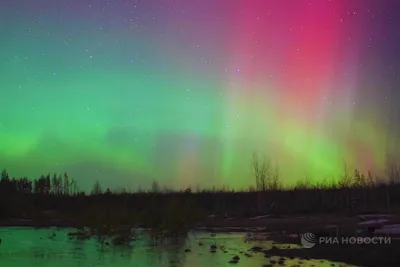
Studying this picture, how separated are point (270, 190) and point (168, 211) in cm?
7234

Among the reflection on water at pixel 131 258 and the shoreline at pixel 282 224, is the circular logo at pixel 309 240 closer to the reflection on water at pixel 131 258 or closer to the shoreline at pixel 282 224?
the reflection on water at pixel 131 258

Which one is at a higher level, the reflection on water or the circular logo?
the circular logo

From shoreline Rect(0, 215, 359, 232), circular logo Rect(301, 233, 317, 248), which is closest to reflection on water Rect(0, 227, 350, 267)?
circular logo Rect(301, 233, 317, 248)

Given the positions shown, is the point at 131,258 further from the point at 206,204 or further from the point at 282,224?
the point at 206,204

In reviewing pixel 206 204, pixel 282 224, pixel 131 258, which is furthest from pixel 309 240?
pixel 206 204

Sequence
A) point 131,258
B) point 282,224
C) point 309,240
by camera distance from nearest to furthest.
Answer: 1. point 131,258
2. point 309,240
3. point 282,224

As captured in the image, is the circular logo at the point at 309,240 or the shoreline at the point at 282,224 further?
the shoreline at the point at 282,224

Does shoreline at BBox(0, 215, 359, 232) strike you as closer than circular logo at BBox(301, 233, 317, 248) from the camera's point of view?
No

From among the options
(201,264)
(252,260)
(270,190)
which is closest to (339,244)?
(252,260)

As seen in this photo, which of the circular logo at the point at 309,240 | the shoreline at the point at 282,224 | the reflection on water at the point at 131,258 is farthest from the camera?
the shoreline at the point at 282,224

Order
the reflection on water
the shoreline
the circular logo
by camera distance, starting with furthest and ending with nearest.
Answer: the shoreline → the circular logo → the reflection on water

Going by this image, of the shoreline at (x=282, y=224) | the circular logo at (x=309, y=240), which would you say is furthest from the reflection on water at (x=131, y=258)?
the shoreline at (x=282, y=224)

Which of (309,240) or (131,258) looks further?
(309,240)

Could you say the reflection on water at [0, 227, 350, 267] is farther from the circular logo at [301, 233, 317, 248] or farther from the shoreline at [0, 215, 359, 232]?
the shoreline at [0, 215, 359, 232]
